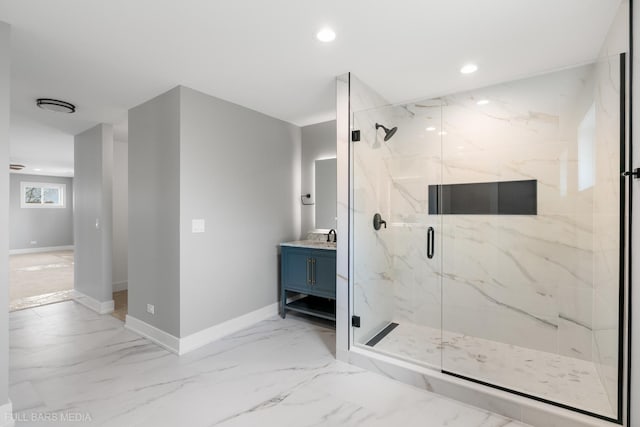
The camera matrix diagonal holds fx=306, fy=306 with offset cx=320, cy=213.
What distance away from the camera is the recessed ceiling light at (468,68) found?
95.5 inches

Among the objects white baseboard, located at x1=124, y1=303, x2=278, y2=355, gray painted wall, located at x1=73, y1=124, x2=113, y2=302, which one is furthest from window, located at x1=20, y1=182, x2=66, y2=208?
white baseboard, located at x1=124, y1=303, x2=278, y2=355

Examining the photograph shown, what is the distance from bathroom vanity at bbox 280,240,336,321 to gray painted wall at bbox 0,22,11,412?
234 cm

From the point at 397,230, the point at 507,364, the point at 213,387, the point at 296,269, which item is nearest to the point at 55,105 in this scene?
the point at 296,269

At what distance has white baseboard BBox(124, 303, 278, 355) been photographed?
2.81 metres

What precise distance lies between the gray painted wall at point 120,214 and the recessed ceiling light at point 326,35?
4214 millimetres

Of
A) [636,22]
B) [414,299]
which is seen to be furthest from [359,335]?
[636,22]

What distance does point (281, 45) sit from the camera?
83.4 inches

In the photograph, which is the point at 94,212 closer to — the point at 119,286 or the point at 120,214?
the point at 120,214

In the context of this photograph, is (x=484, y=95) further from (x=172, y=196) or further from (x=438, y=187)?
(x=172, y=196)

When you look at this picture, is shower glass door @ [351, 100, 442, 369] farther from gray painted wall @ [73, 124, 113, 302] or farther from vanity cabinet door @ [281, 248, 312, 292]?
gray painted wall @ [73, 124, 113, 302]

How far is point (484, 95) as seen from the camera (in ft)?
9.36

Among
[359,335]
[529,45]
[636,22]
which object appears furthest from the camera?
[359,335]

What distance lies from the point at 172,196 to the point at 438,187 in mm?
2476

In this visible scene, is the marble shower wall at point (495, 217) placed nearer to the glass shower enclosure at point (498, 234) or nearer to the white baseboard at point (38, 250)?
the glass shower enclosure at point (498, 234)
